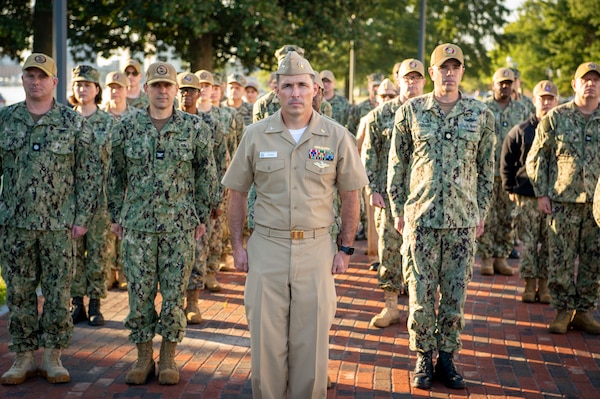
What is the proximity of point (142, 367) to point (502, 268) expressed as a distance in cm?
664

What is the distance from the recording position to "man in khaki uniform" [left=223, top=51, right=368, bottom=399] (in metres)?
5.91

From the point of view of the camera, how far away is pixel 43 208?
7.21m

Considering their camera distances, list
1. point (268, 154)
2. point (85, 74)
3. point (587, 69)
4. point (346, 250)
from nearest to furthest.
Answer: point (268, 154) → point (346, 250) → point (587, 69) → point (85, 74)

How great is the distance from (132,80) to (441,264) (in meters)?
6.40

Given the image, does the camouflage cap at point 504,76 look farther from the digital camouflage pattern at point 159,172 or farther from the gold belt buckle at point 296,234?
the gold belt buckle at point 296,234

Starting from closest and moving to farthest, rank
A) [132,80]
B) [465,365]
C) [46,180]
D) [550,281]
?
[46,180] → [465,365] → [550,281] → [132,80]

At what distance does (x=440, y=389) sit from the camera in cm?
730

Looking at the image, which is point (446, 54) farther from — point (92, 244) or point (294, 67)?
point (92, 244)

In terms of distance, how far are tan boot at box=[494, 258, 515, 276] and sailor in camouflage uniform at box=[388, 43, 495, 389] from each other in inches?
213

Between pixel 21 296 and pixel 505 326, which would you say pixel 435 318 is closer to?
pixel 505 326

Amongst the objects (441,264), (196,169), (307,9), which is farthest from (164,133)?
(307,9)

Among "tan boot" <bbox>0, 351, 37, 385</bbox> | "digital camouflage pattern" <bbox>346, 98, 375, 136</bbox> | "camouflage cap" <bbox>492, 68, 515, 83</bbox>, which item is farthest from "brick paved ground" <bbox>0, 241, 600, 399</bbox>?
"digital camouflage pattern" <bbox>346, 98, 375, 136</bbox>

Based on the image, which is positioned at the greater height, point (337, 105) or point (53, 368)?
point (337, 105)

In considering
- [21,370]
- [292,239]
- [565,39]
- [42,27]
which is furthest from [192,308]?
[565,39]
